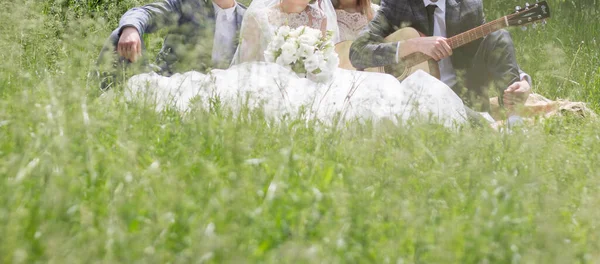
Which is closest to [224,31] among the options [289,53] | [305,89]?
[289,53]

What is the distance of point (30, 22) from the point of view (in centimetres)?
338

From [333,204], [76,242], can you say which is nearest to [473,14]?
[333,204]

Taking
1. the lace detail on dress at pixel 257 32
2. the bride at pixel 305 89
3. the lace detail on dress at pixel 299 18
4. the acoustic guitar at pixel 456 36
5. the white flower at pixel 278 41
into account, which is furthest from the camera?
the lace detail on dress at pixel 299 18

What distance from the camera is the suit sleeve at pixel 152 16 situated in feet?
14.7

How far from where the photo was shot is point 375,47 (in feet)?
16.9

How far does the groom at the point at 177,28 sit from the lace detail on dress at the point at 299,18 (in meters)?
0.28

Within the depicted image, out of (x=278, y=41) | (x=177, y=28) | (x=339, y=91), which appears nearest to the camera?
(x=339, y=91)

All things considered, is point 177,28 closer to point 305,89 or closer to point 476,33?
point 305,89

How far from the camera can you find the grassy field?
1596 mm

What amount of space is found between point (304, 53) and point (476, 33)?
1.22 m

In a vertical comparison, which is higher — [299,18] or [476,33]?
[299,18]

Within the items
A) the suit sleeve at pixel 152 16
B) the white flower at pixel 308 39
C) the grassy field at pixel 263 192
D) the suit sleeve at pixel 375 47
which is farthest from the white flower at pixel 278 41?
the grassy field at pixel 263 192

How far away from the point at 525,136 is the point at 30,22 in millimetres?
2203

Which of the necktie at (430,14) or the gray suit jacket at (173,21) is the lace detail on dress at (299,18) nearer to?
the gray suit jacket at (173,21)
